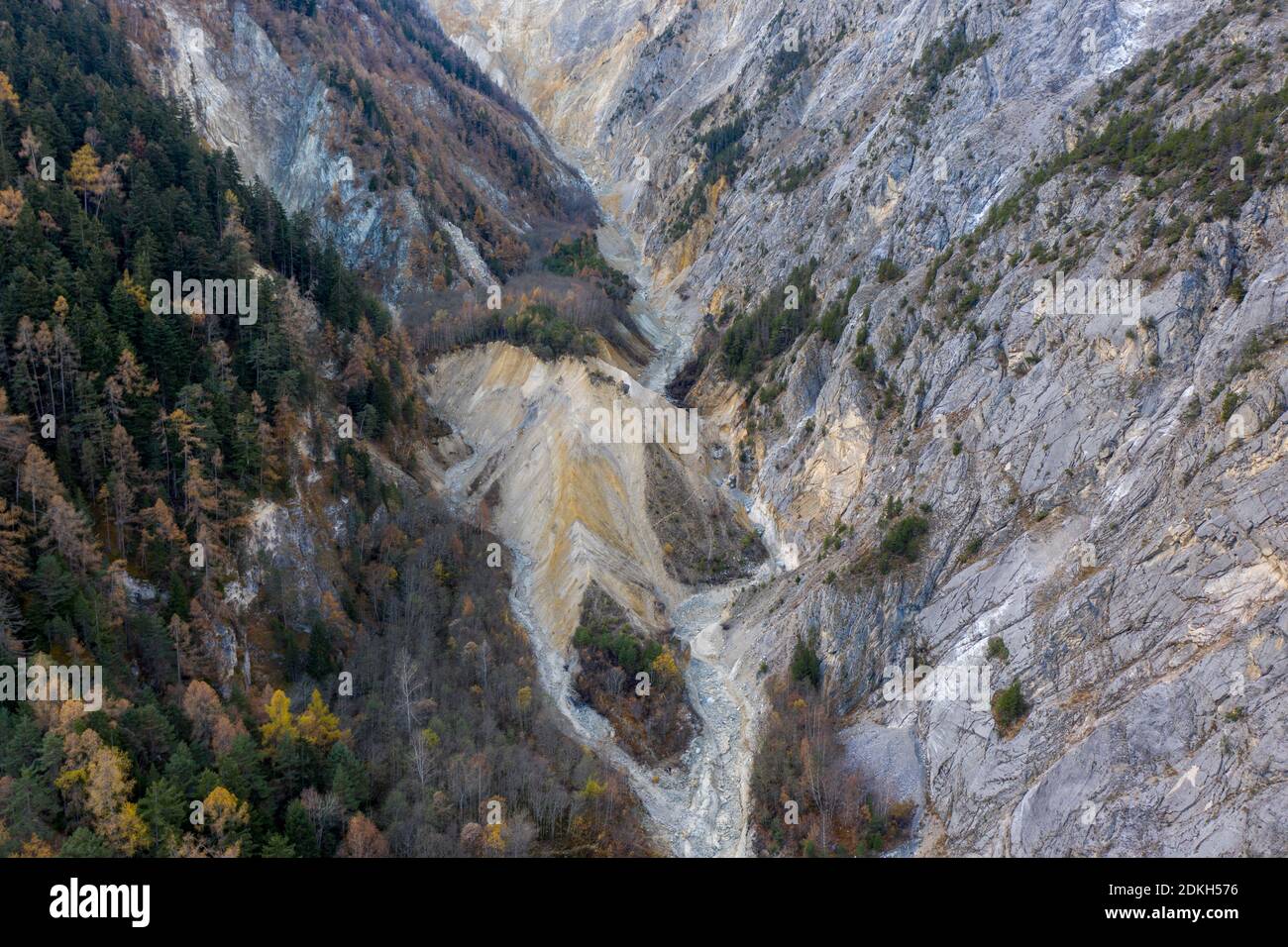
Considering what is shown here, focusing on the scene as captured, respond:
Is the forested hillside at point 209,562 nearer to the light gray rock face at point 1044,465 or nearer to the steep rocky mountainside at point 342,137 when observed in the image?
the light gray rock face at point 1044,465

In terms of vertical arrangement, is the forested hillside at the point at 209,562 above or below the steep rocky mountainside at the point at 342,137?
below

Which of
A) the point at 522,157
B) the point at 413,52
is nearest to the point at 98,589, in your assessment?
the point at 522,157

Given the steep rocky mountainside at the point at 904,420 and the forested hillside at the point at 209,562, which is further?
the forested hillside at the point at 209,562

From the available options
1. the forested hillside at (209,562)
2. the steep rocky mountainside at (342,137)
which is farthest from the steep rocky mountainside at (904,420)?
the forested hillside at (209,562)

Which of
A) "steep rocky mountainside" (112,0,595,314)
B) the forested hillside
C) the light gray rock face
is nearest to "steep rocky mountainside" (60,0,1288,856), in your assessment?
the light gray rock face

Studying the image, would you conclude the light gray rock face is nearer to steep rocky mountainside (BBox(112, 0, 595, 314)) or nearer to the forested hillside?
the forested hillside

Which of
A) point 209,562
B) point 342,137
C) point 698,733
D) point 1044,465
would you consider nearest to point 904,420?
point 1044,465

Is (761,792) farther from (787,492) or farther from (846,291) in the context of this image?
(846,291)
